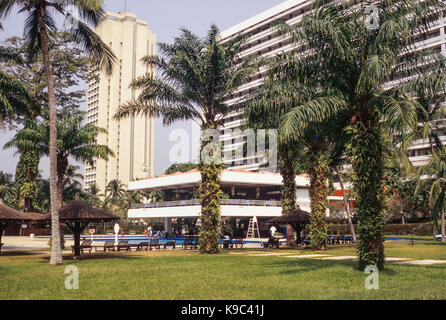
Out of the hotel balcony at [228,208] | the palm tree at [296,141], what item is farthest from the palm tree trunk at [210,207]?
the hotel balcony at [228,208]

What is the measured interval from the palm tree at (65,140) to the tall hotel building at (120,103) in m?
103

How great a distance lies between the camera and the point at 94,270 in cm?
1548

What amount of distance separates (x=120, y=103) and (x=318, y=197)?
11892cm

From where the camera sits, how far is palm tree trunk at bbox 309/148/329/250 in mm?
24453

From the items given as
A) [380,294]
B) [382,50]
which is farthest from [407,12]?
[380,294]

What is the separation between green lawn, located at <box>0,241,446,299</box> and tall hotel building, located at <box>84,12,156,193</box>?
121799 millimetres

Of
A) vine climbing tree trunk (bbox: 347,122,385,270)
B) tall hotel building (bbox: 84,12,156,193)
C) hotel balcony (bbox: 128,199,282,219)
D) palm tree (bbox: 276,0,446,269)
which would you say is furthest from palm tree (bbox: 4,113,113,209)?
tall hotel building (bbox: 84,12,156,193)

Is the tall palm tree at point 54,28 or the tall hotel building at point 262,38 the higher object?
the tall hotel building at point 262,38

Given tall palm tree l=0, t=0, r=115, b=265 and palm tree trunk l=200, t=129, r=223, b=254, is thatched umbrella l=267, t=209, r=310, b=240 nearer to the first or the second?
palm tree trunk l=200, t=129, r=223, b=254

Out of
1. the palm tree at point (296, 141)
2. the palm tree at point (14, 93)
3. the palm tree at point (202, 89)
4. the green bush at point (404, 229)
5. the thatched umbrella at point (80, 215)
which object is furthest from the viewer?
Answer: the green bush at point (404, 229)

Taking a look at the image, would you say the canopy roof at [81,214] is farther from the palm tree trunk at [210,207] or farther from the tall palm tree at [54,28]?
the palm tree trunk at [210,207]

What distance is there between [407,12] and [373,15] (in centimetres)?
105

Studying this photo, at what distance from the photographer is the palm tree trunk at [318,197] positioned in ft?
80.2
